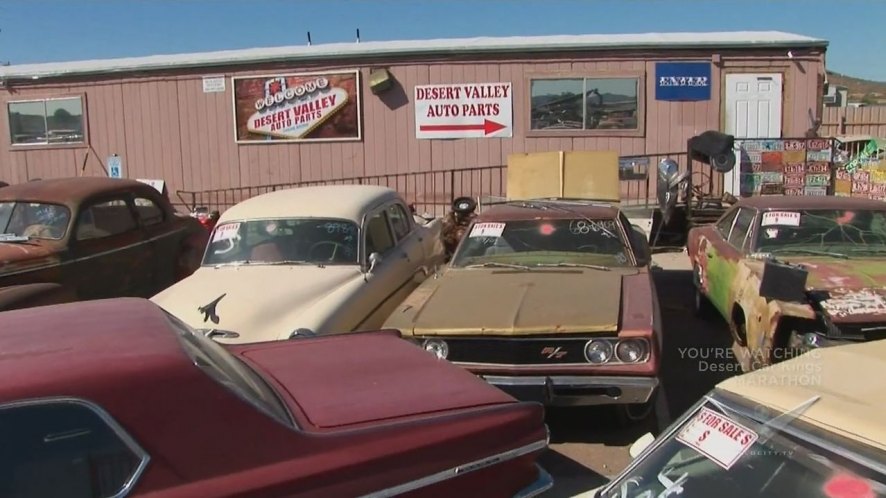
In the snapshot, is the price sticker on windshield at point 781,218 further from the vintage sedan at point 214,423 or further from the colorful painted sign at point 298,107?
the colorful painted sign at point 298,107

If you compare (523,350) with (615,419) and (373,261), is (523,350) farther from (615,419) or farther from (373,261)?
(373,261)

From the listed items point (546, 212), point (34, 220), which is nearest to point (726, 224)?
point (546, 212)

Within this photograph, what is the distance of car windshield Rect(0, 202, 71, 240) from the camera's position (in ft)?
23.8

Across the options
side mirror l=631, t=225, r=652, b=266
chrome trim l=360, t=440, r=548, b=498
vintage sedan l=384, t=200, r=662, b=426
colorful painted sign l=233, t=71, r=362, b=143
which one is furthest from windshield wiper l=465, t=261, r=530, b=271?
colorful painted sign l=233, t=71, r=362, b=143

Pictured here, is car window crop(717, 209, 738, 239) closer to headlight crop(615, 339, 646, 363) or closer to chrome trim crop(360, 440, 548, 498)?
headlight crop(615, 339, 646, 363)

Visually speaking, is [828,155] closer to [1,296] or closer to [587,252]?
[587,252]

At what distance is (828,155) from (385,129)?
769cm

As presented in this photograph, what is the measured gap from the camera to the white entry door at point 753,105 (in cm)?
1324

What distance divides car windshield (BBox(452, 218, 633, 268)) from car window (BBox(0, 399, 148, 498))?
13.7 ft

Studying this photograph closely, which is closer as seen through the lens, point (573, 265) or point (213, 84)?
point (573, 265)

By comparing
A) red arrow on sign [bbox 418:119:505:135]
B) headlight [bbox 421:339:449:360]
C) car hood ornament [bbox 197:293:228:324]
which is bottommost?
headlight [bbox 421:339:449:360]

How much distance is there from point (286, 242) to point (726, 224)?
4.17m

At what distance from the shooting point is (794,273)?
4.87 metres

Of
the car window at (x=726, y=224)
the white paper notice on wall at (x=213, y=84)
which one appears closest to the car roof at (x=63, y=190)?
the car window at (x=726, y=224)
